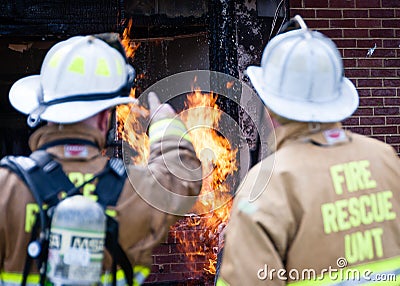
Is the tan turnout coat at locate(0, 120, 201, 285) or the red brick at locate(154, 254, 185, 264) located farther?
the red brick at locate(154, 254, 185, 264)

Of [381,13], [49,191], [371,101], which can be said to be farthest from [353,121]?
[49,191]

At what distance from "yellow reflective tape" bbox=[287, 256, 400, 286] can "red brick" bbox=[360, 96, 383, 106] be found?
3.42 meters

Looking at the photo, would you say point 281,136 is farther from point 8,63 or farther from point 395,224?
point 8,63

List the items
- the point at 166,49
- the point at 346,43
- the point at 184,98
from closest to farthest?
the point at 346,43, the point at 184,98, the point at 166,49

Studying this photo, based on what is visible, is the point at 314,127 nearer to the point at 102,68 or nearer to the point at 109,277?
the point at 102,68

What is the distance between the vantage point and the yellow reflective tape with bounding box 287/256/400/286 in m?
2.80

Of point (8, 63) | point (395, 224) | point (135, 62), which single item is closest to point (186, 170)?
point (395, 224)

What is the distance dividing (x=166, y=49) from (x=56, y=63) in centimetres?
Result: 427

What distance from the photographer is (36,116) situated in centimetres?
286

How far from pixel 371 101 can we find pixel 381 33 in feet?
1.96

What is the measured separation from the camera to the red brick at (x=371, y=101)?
6203 mm

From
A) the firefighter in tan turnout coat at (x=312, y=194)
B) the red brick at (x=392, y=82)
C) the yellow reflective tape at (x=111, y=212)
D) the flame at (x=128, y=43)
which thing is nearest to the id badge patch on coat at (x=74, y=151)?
the yellow reflective tape at (x=111, y=212)

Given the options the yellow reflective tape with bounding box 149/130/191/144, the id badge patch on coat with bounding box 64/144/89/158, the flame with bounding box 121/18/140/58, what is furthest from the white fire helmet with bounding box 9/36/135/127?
the flame with bounding box 121/18/140/58

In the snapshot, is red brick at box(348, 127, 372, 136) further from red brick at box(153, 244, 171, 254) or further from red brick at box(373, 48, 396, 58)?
red brick at box(153, 244, 171, 254)
